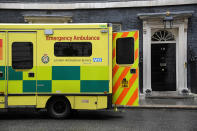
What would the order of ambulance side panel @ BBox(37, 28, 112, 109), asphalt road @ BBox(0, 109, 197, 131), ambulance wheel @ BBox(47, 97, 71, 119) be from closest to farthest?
asphalt road @ BBox(0, 109, 197, 131) → ambulance side panel @ BBox(37, 28, 112, 109) → ambulance wheel @ BBox(47, 97, 71, 119)

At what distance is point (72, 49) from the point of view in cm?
916

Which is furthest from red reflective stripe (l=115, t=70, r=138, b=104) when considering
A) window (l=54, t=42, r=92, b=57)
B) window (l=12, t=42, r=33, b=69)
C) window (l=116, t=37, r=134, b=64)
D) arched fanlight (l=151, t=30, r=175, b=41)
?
arched fanlight (l=151, t=30, r=175, b=41)

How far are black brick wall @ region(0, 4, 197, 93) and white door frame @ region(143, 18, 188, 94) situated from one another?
0.75 feet

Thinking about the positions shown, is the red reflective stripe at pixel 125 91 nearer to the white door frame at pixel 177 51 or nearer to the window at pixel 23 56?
the window at pixel 23 56

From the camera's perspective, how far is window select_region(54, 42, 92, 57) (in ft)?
30.0

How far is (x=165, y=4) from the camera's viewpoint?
15.0 meters

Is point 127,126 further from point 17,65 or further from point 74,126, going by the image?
point 17,65

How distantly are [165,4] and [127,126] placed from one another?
27.3ft

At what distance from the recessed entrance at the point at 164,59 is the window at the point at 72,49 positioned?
22.0 feet

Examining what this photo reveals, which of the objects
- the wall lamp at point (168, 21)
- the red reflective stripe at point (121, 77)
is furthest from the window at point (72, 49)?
the wall lamp at point (168, 21)

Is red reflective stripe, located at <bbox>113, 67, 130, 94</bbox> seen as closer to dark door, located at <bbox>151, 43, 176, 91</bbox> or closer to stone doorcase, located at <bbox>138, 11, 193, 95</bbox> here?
stone doorcase, located at <bbox>138, 11, 193, 95</bbox>

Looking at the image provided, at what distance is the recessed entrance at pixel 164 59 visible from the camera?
1515 cm

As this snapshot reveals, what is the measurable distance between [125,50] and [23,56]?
2927mm

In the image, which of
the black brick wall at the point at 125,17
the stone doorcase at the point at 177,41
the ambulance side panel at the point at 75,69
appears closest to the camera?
the ambulance side panel at the point at 75,69
